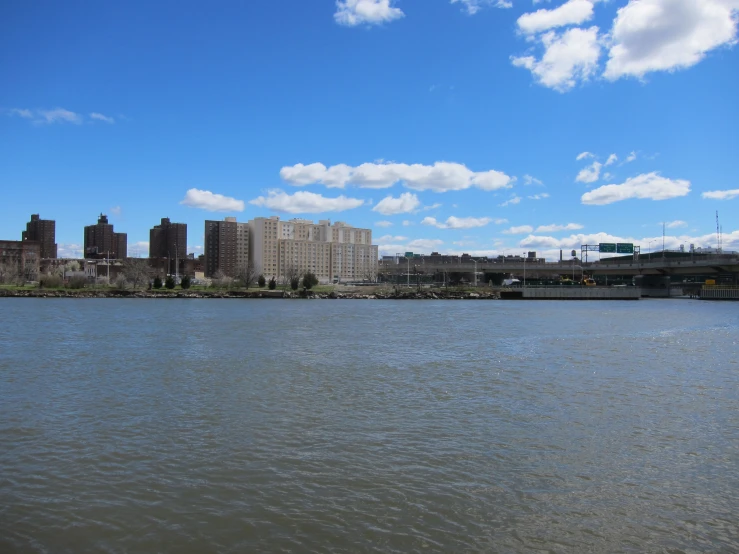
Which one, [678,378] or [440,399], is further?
[678,378]

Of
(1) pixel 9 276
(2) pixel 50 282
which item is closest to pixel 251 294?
(2) pixel 50 282

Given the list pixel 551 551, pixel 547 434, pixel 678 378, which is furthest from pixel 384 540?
pixel 678 378

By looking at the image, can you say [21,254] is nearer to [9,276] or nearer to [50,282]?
[9,276]

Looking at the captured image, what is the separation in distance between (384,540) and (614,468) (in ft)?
17.3

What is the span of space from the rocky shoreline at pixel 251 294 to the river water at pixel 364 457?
90608 mm

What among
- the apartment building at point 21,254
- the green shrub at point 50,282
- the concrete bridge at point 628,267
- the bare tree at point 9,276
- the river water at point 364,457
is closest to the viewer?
the river water at point 364,457

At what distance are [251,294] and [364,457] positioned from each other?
349 ft

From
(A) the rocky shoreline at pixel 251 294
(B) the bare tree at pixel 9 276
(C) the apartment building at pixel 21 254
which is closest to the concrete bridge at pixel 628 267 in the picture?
(A) the rocky shoreline at pixel 251 294

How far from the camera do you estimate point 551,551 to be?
7102 millimetres

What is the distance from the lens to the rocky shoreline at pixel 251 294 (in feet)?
341

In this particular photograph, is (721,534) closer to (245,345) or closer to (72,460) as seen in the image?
(72,460)

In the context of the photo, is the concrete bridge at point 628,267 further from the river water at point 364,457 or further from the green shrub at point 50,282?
the green shrub at point 50,282

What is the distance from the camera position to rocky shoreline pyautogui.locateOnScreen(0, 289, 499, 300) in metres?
104

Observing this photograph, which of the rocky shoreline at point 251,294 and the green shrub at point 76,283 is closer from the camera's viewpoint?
the rocky shoreline at point 251,294
